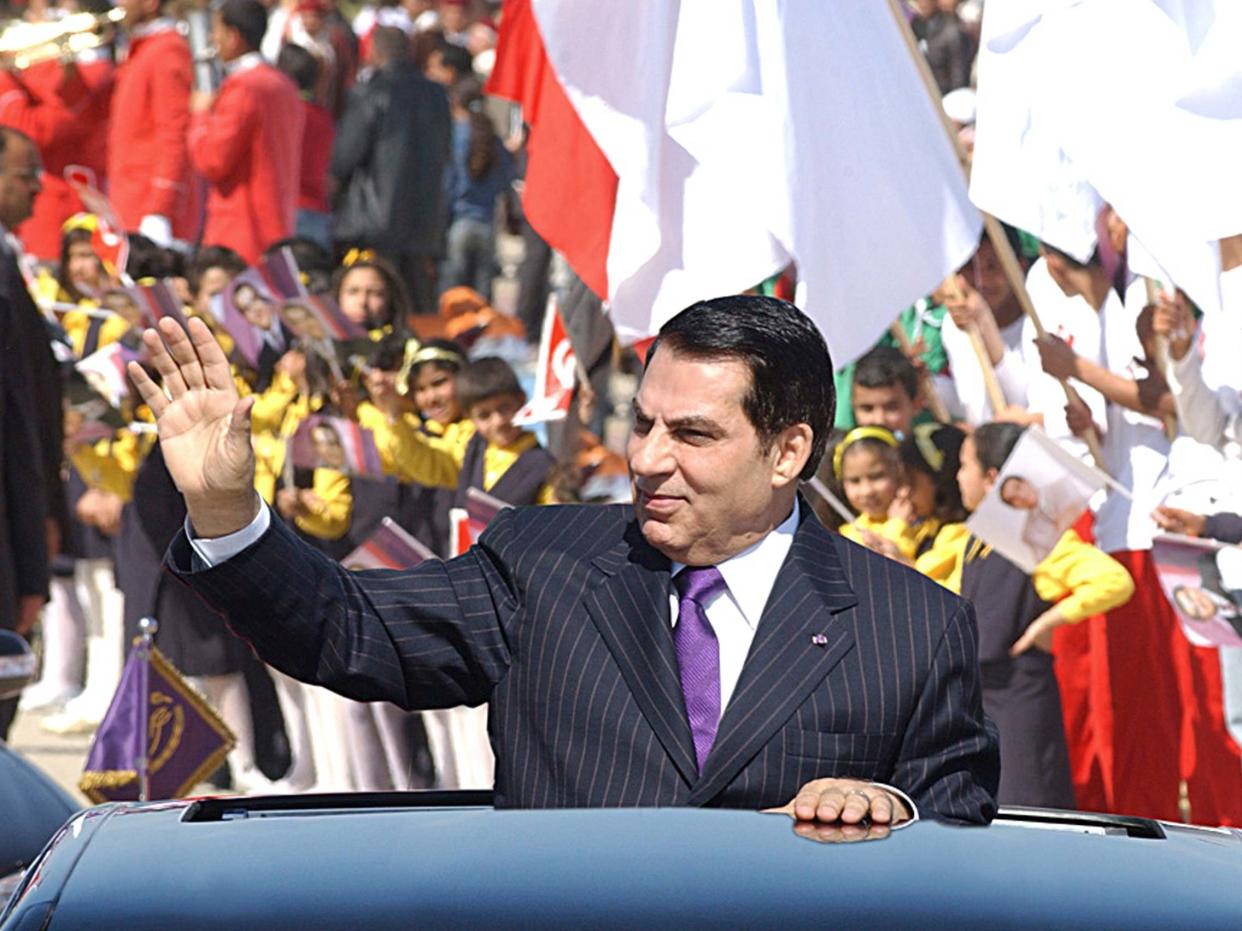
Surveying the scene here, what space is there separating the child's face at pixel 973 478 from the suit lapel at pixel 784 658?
411 cm

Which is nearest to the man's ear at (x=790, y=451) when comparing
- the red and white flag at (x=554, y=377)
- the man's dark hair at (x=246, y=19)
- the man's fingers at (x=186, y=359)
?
the man's fingers at (x=186, y=359)

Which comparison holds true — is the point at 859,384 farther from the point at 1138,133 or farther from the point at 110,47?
the point at 110,47

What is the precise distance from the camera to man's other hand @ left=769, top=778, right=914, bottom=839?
263 centimetres

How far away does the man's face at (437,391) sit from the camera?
30.6 ft

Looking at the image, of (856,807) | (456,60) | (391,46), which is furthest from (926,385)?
(456,60)

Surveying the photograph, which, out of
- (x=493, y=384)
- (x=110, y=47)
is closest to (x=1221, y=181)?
(x=493, y=384)

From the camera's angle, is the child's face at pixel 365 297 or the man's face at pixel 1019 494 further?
the child's face at pixel 365 297

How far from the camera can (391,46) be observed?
14070 millimetres

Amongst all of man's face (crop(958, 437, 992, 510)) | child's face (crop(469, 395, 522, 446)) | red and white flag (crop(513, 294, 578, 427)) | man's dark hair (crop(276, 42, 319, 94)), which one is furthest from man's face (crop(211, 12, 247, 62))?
man's face (crop(958, 437, 992, 510))

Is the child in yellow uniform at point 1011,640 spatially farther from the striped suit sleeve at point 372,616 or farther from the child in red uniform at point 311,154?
the child in red uniform at point 311,154

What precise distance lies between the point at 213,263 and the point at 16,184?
2.54m

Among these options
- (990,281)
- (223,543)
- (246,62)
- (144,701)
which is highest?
(246,62)

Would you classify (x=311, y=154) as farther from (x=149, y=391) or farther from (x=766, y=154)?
(x=149, y=391)

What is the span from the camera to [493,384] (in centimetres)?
890
